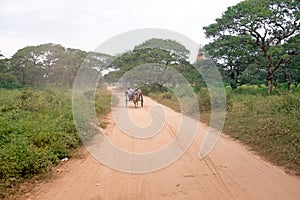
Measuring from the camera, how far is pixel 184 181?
5.36 m

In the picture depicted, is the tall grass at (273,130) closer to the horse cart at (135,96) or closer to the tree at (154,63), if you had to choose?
the horse cart at (135,96)

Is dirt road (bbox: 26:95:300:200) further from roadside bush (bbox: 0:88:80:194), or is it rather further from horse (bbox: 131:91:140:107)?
horse (bbox: 131:91:140:107)

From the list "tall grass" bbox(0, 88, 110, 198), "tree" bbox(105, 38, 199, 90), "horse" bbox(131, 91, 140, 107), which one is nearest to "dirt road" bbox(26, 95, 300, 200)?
"tall grass" bbox(0, 88, 110, 198)

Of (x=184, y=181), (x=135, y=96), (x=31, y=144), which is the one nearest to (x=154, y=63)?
(x=135, y=96)

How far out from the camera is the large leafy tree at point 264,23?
69.6ft

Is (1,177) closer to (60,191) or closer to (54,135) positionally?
(60,191)

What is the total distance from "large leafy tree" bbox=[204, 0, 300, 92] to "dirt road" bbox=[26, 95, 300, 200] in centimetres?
1673

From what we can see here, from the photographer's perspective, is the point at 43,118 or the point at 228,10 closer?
the point at 43,118

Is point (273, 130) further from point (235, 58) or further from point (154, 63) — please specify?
point (154, 63)

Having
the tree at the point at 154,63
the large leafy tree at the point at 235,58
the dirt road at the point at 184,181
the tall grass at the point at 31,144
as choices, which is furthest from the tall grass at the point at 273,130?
the tree at the point at 154,63

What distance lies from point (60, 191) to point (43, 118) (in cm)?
581

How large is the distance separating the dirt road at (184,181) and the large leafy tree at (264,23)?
16.7 meters

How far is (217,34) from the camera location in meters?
24.7

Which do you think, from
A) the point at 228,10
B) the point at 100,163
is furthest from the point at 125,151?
the point at 228,10
